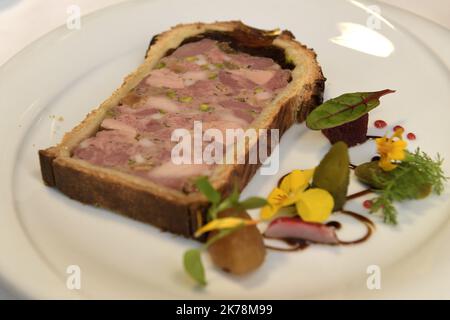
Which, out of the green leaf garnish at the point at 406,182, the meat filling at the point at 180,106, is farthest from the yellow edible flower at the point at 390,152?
the meat filling at the point at 180,106

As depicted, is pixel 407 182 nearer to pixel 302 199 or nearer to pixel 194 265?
pixel 302 199

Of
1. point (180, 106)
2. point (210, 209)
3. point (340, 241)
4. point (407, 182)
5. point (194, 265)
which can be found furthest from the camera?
point (180, 106)

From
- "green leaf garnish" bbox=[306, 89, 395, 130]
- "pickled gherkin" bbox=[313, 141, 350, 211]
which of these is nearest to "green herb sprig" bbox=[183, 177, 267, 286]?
"pickled gherkin" bbox=[313, 141, 350, 211]

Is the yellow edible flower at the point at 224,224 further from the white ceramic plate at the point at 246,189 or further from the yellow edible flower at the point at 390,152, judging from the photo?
the yellow edible flower at the point at 390,152

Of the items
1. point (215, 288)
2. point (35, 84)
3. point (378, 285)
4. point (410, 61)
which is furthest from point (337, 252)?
point (35, 84)

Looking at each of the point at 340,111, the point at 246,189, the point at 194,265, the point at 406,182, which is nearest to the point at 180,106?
the point at 246,189
